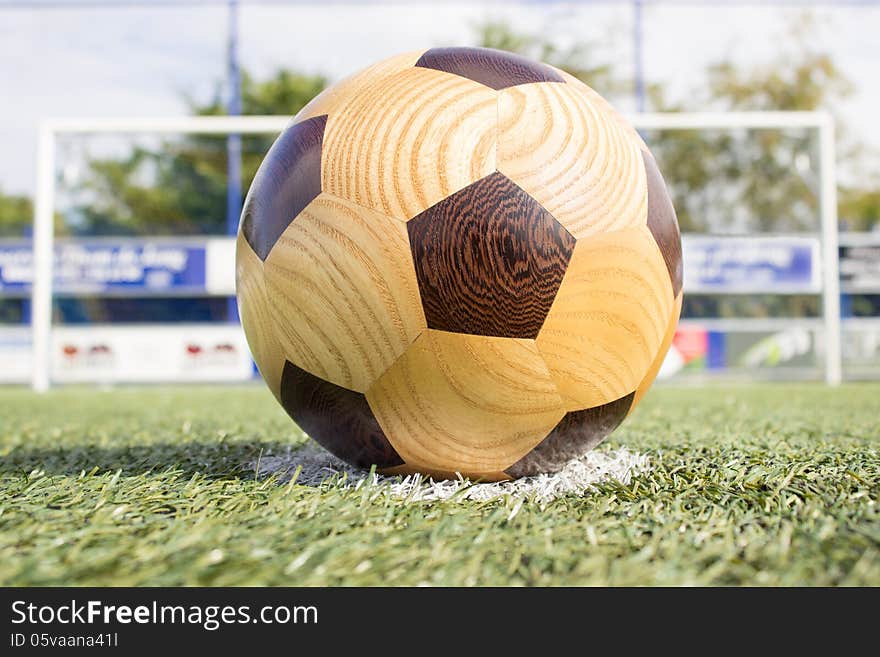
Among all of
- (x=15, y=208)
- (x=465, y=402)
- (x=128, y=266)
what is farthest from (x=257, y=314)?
(x=15, y=208)

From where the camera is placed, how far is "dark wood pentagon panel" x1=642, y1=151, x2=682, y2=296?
2182 mm

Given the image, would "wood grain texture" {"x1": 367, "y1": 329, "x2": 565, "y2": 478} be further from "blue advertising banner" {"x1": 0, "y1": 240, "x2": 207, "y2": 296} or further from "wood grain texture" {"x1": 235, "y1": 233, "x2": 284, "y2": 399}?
"blue advertising banner" {"x1": 0, "y1": 240, "x2": 207, "y2": 296}

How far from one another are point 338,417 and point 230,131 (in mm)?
8716

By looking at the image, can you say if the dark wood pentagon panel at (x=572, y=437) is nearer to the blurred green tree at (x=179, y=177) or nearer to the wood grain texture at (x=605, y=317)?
the wood grain texture at (x=605, y=317)

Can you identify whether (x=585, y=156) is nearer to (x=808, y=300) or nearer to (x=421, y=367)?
(x=421, y=367)

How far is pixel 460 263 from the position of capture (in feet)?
6.28

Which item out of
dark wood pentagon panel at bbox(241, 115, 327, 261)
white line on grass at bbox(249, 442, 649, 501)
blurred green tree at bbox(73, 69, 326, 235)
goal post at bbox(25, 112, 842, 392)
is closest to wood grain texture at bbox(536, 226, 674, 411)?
white line on grass at bbox(249, 442, 649, 501)

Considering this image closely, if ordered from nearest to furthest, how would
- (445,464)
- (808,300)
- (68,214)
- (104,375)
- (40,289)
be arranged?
(445,464) < (40,289) < (104,375) < (808,300) < (68,214)

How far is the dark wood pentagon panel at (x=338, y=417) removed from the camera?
215 centimetres

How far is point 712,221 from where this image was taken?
2341 centimetres

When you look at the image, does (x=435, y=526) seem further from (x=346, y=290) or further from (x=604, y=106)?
(x=604, y=106)

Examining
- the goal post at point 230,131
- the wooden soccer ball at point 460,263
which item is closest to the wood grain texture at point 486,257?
the wooden soccer ball at point 460,263

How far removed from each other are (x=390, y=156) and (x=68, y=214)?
24.3m

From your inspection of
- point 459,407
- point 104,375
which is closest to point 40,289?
point 104,375
